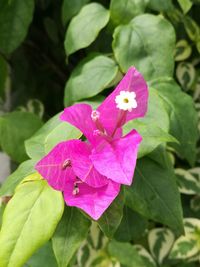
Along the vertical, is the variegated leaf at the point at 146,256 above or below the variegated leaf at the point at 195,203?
below

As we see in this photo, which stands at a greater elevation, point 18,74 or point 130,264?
point 18,74

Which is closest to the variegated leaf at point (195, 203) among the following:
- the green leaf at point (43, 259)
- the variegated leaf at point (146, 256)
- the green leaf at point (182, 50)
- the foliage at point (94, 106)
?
the foliage at point (94, 106)

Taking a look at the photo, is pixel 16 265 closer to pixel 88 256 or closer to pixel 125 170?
pixel 125 170

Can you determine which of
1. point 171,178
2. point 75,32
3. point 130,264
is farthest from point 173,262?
point 75,32

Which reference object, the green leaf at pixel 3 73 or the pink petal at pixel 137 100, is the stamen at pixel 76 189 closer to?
the pink petal at pixel 137 100

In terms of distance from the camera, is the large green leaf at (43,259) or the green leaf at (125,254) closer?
the large green leaf at (43,259)

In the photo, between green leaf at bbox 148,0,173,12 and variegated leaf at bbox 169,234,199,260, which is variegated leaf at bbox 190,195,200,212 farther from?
green leaf at bbox 148,0,173,12

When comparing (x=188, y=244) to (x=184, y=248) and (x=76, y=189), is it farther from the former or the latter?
(x=76, y=189)
